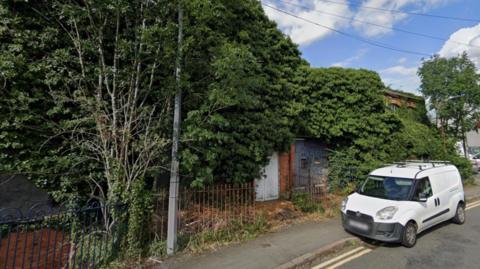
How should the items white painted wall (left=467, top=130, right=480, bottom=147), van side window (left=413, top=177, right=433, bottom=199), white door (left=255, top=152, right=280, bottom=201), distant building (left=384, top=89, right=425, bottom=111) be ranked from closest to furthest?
van side window (left=413, top=177, right=433, bottom=199) < white door (left=255, top=152, right=280, bottom=201) < distant building (left=384, top=89, right=425, bottom=111) < white painted wall (left=467, top=130, right=480, bottom=147)

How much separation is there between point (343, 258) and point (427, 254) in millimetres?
1820

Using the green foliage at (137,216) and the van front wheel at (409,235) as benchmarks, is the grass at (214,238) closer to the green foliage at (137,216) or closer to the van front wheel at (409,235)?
the green foliage at (137,216)

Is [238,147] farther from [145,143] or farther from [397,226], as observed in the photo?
[397,226]

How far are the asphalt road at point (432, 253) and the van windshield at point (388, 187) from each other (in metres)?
1.17

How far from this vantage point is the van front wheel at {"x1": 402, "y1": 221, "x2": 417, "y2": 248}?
18.4 ft

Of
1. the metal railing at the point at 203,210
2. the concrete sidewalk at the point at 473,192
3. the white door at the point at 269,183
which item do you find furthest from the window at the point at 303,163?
the concrete sidewalk at the point at 473,192

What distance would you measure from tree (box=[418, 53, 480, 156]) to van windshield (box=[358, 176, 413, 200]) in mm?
13505

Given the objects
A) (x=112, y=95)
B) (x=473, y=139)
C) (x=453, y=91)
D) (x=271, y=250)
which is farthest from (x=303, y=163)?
(x=473, y=139)

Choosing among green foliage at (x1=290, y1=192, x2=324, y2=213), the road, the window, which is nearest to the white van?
the road

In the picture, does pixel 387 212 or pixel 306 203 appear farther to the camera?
pixel 306 203

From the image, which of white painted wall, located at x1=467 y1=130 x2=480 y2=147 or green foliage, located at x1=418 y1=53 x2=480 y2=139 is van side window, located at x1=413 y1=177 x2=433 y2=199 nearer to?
green foliage, located at x1=418 y1=53 x2=480 y2=139

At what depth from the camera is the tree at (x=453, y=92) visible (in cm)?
1600

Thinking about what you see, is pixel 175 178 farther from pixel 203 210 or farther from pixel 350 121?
pixel 350 121

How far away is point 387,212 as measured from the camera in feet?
18.8
